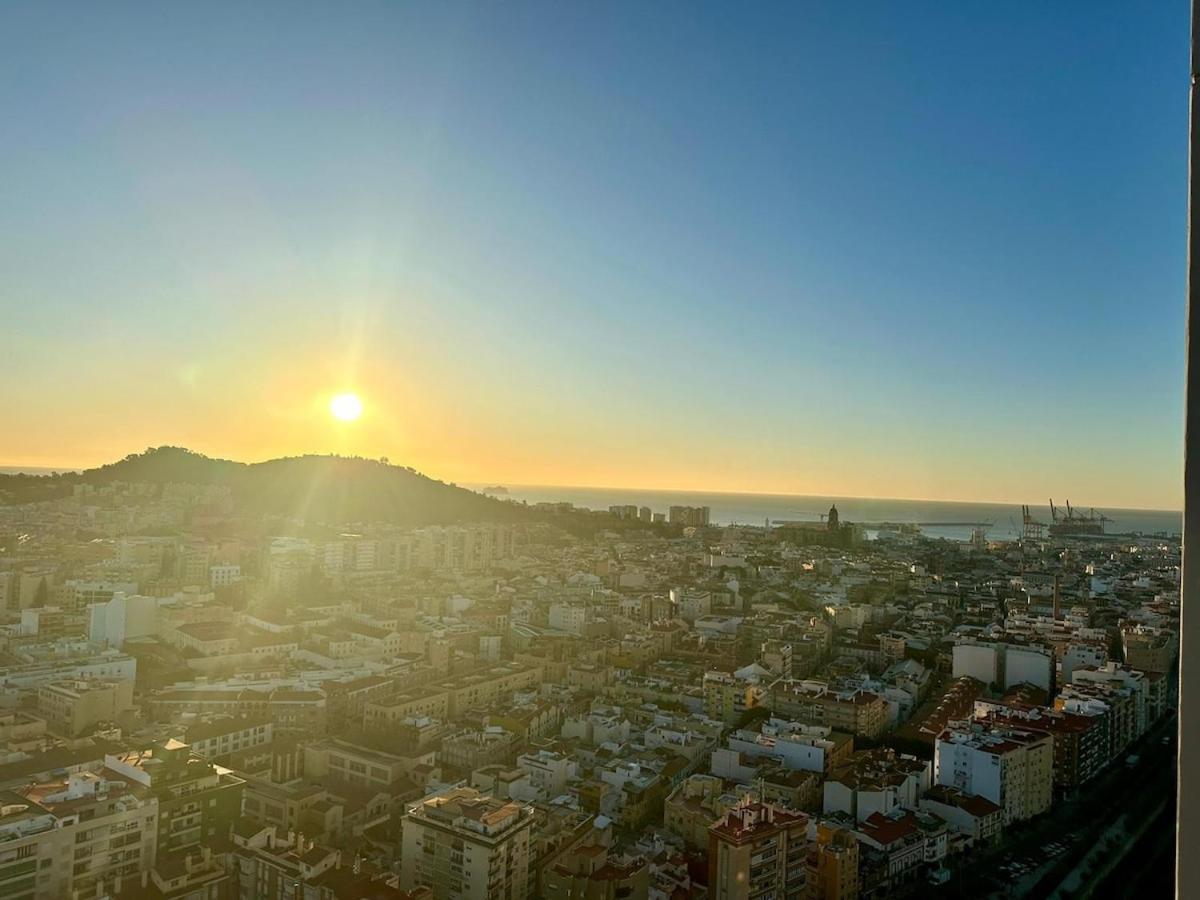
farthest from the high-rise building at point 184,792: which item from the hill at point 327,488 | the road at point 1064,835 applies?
the hill at point 327,488

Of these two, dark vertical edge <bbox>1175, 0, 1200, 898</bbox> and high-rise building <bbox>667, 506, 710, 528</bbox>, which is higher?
dark vertical edge <bbox>1175, 0, 1200, 898</bbox>

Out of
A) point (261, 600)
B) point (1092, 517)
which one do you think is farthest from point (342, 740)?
point (1092, 517)

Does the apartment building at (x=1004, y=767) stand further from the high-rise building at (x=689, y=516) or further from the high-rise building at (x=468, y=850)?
the high-rise building at (x=689, y=516)

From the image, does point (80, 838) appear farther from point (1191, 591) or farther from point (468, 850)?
point (1191, 591)

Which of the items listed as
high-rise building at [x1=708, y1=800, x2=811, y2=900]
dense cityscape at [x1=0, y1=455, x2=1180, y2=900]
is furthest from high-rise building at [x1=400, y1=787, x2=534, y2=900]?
high-rise building at [x1=708, y1=800, x2=811, y2=900]

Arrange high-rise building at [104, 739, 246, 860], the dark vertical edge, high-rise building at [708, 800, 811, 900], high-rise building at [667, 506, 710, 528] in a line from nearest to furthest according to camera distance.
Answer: the dark vertical edge
high-rise building at [708, 800, 811, 900]
high-rise building at [104, 739, 246, 860]
high-rise building at [667, 506, 710, 528]

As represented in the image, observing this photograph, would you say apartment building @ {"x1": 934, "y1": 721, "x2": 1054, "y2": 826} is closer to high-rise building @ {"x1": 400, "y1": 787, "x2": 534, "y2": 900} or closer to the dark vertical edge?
high-rise building @ {"x1": 400, "y1": 787, "x2": 534, "y2": 900}
